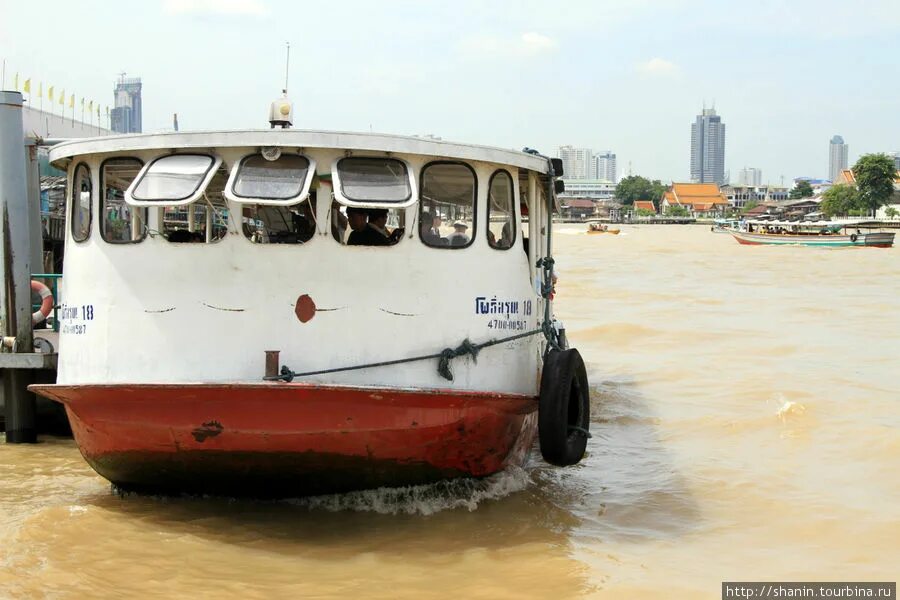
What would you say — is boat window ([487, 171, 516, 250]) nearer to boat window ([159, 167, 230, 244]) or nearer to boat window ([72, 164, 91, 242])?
boat window ([159, 167, 230, 244])

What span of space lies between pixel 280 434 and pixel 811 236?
5352cm

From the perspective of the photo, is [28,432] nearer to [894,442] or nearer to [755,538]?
[755,538]

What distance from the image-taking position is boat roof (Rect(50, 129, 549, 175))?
6617mm

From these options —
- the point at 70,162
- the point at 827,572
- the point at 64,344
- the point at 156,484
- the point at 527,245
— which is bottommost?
the point at 827,572

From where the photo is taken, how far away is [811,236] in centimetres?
5606

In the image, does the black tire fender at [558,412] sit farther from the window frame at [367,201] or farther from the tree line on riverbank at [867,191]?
the tree line on riverbank at [867,191]

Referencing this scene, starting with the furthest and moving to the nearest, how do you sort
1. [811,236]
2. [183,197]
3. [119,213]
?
[811,236], [119,213], [183,197]

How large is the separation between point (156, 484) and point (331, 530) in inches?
51.4

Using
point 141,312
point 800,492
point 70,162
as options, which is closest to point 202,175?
point 141,312

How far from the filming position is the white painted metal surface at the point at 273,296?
269 inches

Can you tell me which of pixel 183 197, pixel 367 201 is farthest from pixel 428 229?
pixel 183 197

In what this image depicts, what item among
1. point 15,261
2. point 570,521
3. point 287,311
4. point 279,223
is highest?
point 279,223

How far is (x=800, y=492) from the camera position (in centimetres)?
886

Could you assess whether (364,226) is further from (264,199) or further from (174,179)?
(174,179)
